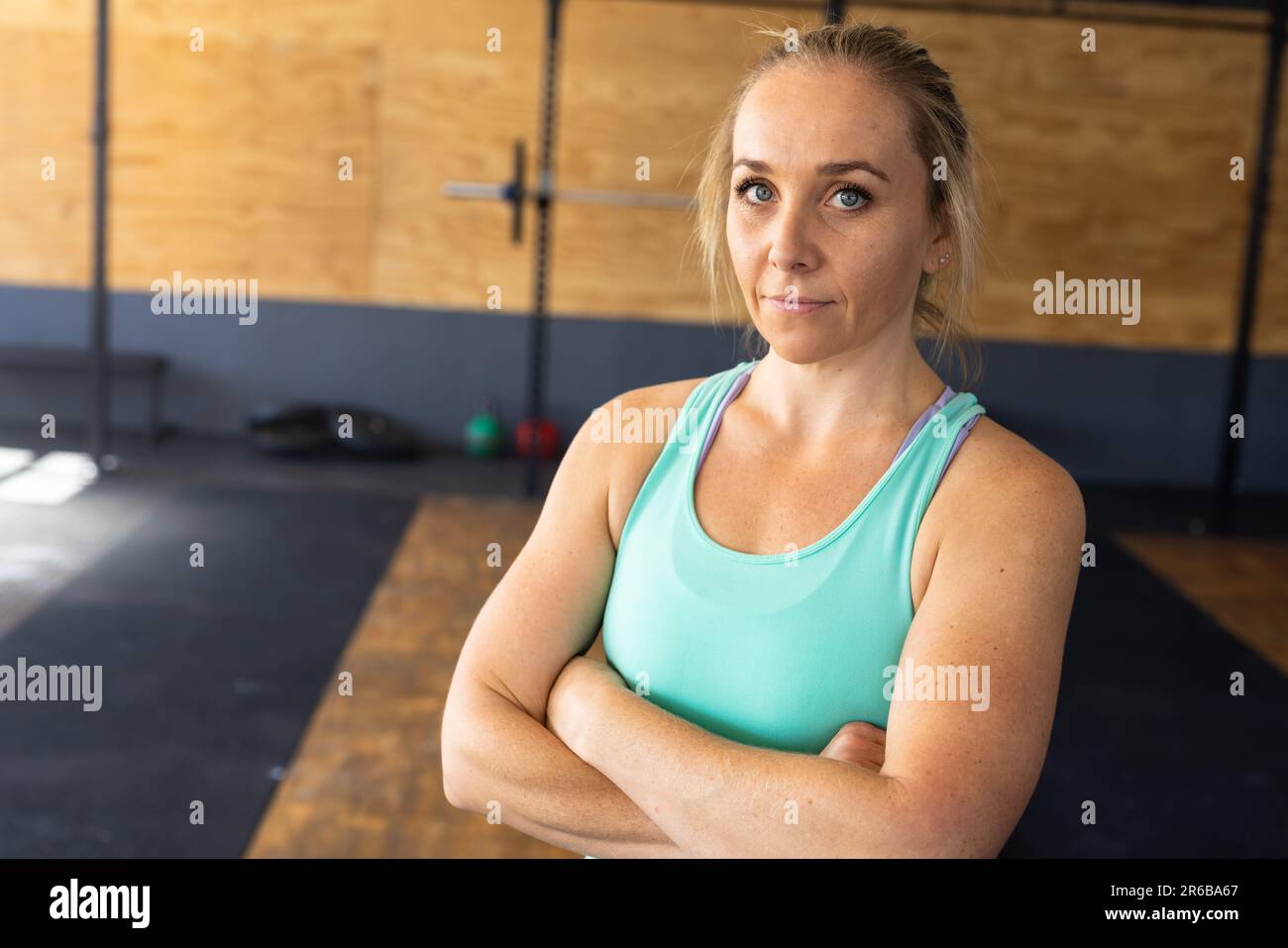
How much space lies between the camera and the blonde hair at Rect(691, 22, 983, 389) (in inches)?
44.4

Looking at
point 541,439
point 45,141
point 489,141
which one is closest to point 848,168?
point 541,439

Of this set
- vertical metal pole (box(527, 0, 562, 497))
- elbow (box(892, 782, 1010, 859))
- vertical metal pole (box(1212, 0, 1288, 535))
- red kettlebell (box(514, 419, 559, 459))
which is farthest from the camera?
red kettlebell (box(514, 419, 559, 459))

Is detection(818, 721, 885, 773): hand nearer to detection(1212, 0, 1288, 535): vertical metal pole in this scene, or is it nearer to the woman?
the woman

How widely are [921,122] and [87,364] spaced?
5.73 meters

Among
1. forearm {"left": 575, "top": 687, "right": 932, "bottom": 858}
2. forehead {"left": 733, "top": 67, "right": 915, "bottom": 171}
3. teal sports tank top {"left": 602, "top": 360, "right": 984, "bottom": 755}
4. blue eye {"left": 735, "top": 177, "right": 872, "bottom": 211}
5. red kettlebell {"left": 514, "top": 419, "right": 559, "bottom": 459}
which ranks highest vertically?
forehead {"left": 733, "top": 67, "right": 915, "bottom": 171}

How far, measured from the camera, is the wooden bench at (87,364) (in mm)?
6219

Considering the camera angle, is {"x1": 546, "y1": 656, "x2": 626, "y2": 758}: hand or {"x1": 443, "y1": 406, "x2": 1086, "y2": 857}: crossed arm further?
{"x1": 546, "y1": 656, "x2": 626, "y2": 758}: hand

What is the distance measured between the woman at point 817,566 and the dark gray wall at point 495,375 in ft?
17.1

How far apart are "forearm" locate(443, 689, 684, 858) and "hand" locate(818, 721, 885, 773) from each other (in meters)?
0.15

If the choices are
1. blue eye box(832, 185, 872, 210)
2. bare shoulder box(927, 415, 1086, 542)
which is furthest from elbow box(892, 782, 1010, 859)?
blue eye box(832, 185, 872, 210)

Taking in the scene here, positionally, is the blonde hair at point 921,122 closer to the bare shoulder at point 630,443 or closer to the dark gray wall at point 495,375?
the bare shoulder at point 630,443

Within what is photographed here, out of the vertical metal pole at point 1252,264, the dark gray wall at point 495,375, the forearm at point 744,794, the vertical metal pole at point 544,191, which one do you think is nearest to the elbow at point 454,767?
the forearm at point 744,794

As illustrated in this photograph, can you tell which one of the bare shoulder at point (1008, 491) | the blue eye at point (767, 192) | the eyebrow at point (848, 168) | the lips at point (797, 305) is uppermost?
the eyebrow at point (848, 168)
